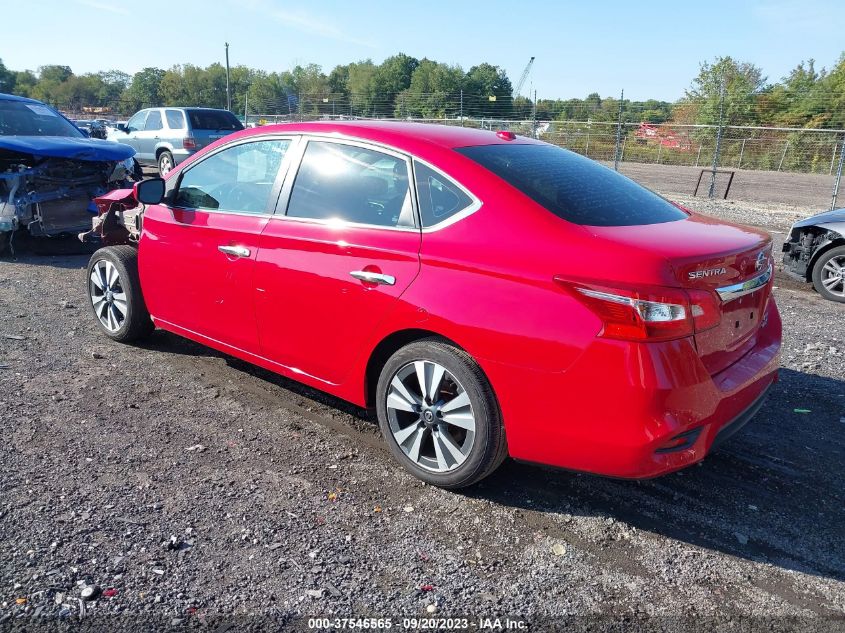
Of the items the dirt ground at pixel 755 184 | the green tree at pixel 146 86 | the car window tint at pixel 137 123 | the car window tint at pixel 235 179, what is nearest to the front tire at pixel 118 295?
the car window tint at pixel 235 179

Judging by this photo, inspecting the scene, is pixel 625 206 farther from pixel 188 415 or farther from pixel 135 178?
pixel 135 178

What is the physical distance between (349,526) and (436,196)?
1.61 metres

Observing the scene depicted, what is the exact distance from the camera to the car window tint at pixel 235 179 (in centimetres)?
408

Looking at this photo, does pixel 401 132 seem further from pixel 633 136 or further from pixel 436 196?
pixel 633 136

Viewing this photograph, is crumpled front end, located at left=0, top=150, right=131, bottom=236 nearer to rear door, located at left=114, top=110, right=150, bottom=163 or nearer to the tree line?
rear door, located at left=114, top=110, right=150, bottom=163

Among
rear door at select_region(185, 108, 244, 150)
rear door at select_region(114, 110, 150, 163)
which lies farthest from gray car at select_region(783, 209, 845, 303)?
rear door at select_region(114, 110, 150, 163)

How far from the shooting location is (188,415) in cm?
416

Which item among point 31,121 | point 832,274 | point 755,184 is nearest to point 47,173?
point 31,121

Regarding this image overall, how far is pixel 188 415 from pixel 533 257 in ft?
8.09

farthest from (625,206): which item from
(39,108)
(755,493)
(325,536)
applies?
(39,108)

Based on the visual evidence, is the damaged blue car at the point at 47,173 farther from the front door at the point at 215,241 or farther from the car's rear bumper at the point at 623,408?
the car's rear bumper at the point at 623,408

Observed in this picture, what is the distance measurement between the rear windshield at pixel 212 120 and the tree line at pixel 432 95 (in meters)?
11.1

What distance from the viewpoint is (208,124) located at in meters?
17.2

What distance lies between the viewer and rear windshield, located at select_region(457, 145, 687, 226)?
3.15 metres
